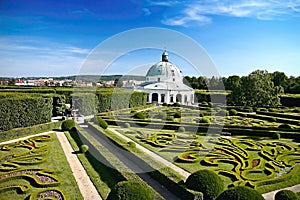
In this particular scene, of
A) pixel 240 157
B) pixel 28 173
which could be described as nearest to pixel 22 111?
pixel 28 173

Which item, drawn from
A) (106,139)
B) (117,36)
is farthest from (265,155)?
(117,36)

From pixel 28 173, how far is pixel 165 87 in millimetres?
52458

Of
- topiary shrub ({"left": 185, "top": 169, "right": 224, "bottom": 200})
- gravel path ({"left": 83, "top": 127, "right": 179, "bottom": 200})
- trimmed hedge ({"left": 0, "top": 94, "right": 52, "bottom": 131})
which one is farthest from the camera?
trimmed hedge ({"left": 0, "top": 94, "right": 52, "bottom": 131})

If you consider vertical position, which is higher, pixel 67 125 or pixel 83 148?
pixel 67 125

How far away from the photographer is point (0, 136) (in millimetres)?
17375

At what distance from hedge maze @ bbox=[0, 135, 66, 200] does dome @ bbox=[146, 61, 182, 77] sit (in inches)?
2155

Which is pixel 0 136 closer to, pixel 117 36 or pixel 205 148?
pixel 117 36

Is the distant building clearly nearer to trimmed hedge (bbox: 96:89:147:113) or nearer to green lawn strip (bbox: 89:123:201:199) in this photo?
trimmed hedge (bbox: 96:89:147:113)

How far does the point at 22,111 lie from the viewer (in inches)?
806

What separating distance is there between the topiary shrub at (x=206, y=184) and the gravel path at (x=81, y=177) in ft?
10.9

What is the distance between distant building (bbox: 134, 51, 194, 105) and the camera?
62.6 meters

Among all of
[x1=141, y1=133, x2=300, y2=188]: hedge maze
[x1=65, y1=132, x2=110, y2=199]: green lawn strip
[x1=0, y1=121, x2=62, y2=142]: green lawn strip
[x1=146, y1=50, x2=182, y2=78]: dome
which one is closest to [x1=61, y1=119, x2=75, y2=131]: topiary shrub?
[x1=0, y1=121, x2=62, y2=142]: green lawn strip

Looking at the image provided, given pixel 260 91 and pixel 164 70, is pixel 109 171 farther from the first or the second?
pixel 164 70

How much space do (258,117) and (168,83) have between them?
35519mm
